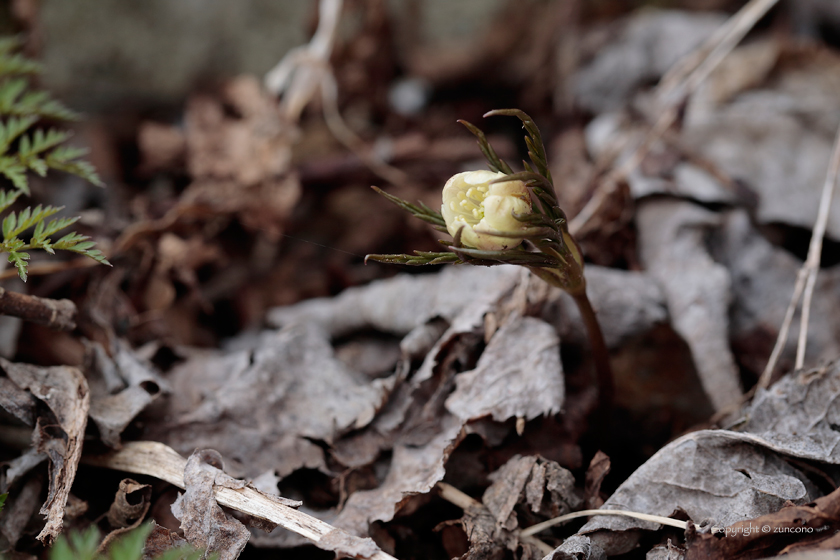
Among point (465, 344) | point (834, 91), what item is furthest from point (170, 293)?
point (834, 91)

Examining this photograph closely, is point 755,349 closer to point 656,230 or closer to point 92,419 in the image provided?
point 656,230

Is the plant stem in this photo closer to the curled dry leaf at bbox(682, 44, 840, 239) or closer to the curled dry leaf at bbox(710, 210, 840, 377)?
the curled dry leaf at bbox(710, 210, 840, 377)

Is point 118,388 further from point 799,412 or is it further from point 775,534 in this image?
point 799,412

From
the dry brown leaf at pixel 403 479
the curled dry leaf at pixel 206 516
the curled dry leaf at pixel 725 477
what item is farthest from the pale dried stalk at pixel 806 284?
the curled dry leaf at pixel 206 516

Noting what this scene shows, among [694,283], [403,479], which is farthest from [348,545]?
[694,283]

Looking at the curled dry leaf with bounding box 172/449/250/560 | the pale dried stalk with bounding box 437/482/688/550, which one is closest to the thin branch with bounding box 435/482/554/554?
the pale dried stalk with bounding box 437/482/688/550

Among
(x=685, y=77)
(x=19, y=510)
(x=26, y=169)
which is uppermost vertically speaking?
(x=685, y=77)

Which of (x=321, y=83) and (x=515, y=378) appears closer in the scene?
(x=515, y=378)
